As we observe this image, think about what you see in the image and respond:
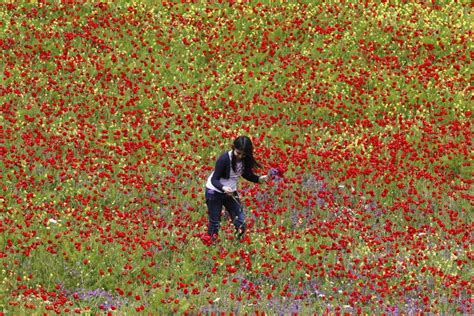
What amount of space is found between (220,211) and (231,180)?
0.55m

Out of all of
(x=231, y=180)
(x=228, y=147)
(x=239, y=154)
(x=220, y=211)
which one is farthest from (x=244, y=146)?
(x=228, y=147)

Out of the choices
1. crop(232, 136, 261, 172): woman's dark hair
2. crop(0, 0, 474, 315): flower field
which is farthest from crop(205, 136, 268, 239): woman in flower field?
crop(0, 0, 474, 315): flower field

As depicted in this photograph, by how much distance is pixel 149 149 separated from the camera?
1422cm

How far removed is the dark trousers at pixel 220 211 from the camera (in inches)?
410

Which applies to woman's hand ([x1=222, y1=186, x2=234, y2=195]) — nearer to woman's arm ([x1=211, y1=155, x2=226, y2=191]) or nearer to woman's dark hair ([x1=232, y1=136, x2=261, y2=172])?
woman's arm ([x1=211, y1=155, x2=226, y2=191])

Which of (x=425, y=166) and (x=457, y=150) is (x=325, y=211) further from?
(x=457, y=150)

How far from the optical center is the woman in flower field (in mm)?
9930

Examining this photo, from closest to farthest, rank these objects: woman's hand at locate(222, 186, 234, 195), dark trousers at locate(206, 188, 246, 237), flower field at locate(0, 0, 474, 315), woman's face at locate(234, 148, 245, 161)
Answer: flower field at locate(0, 0, 474, 315)
woman's hand at locate(222, 186, 234, 195)
woman's face at locate(234, 148, 245, 161)
dark trousers at locate(206, 188, 246, 237)

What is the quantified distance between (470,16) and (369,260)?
43.5 ft

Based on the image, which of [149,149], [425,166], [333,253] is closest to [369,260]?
[333,253]

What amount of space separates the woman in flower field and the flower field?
326 millimetres

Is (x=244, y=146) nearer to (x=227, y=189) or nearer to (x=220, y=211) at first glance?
(x=227, y=189)

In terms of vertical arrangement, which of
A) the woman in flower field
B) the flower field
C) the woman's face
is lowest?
the flower field

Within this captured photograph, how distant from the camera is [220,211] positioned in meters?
10.6
